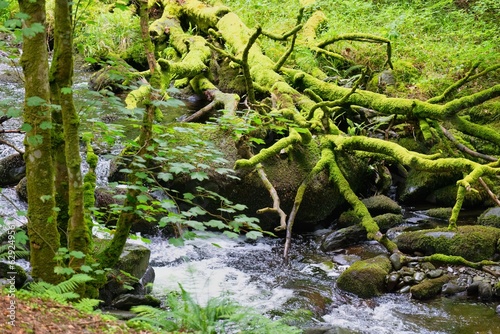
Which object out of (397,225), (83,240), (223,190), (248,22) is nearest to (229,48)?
(248,22)

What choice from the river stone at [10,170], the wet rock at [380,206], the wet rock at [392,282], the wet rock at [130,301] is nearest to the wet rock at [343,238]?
the wet rock at [380,206]

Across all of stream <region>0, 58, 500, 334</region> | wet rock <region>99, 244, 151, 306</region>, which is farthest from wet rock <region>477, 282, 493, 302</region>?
wet rock <region>99, 244, 151, 306</region>

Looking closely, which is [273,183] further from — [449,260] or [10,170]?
[10,170]

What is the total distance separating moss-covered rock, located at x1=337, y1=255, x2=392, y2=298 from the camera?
6.26 m

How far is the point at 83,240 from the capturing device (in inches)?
152

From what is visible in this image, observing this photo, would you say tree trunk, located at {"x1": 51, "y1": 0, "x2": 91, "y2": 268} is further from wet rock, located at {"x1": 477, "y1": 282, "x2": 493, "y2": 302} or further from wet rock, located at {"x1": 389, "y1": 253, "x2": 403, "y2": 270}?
wet rock, located at {"x1": 477, "y1": 282, "x2": 493, "y2": 302}

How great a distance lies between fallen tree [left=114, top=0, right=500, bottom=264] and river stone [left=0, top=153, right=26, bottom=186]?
234 centimetres

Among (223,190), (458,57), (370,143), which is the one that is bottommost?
(223,190)

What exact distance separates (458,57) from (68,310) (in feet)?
31.0

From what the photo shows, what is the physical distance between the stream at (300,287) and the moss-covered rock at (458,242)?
20.3 inches

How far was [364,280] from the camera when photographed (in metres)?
6.30

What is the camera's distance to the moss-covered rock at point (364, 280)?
6258 millimetres

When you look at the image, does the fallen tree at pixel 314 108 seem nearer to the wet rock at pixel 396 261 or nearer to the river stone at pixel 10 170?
the wet rock at pixel 396 261

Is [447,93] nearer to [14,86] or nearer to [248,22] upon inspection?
[248,22]
